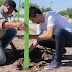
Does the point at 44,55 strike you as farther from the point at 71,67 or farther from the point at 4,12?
the point at 4,12

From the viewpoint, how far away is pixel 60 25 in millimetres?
2438

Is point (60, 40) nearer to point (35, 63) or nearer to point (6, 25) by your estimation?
point (35, 63)

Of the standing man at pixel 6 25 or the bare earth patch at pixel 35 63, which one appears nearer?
the standing man at pixel 6 25

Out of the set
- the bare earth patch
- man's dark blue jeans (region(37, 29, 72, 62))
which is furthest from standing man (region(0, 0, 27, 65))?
man's dark blue jeans (region(37, 29, 72, 62))

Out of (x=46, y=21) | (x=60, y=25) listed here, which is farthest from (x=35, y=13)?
(x=60, y=25)

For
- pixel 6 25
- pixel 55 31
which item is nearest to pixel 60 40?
pixel 55 31

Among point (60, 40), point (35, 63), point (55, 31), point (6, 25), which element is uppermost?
point (6, 25)

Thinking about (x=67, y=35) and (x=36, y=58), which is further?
(x=36, y=58)

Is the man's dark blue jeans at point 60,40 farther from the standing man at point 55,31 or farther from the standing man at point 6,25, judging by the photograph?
the standing man at point 6,25

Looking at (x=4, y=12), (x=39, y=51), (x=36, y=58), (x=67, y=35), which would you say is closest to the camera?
(x=67, y=35)

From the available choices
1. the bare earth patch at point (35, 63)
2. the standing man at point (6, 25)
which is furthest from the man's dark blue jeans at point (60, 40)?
the standing man at point (6, 25)

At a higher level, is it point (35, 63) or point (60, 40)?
point (60, 40)

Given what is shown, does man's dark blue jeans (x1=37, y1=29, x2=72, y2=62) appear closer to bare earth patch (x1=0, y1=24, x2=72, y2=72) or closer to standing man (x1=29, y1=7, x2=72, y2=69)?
standing man (x1=29, y1=7, x2=72, y2=69)

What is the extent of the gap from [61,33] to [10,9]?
1.11 m
